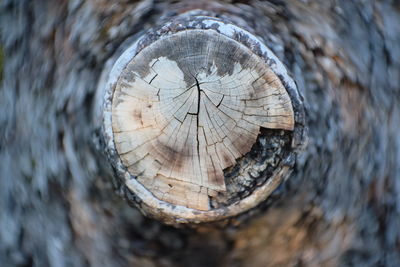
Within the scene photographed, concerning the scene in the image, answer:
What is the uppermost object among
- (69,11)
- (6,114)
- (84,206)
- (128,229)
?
(69,11)

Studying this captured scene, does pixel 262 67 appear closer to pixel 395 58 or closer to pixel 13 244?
Result: pixel 395 58

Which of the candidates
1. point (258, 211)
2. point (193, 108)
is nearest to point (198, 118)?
point (193, 108)

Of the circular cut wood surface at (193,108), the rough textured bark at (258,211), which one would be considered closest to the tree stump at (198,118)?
the circular cut wood surface at (193,108)

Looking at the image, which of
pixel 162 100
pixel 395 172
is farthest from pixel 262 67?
pixel 395 172

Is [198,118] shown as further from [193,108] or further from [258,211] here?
[258,211]

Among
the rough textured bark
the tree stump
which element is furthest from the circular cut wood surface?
the rough textured bark
